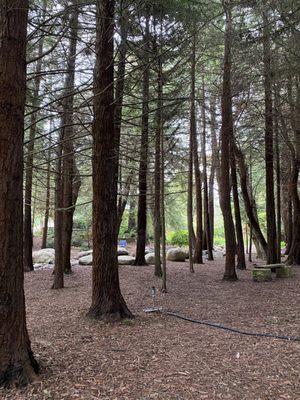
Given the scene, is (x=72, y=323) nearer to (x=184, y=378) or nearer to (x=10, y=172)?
(x=184, y=378)

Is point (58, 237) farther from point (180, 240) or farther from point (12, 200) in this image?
point (180, 240)

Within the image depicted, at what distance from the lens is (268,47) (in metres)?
6.95

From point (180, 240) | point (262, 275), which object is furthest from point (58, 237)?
point (180, 240)

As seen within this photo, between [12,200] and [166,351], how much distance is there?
231 centimetres

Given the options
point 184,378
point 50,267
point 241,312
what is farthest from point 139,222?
point 184,378

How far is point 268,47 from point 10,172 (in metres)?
6.11

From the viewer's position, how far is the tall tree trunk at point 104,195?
16.3 ft

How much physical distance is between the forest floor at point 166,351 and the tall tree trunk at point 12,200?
0.85 ft

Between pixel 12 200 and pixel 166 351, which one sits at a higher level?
pixel 12 200

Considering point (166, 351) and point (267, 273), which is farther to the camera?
point (267, 273)

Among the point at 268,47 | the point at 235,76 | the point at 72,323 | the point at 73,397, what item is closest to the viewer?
the point at 73,397

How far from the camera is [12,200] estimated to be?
290 centimetres

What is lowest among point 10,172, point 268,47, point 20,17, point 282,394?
point 282,394

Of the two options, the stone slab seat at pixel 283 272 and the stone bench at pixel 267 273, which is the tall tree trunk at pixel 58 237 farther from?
the stone slab seat at pixel 283 272
